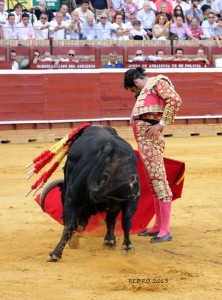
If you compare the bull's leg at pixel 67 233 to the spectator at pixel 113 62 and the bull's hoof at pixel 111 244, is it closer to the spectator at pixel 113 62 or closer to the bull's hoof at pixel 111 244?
the bull's hoof at pixel 111 244

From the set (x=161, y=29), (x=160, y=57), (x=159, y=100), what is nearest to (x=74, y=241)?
(x=159, y=100)

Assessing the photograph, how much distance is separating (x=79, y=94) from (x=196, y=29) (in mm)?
3017

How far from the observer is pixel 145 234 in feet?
21.6

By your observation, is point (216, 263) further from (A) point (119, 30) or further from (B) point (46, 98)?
(A) point (119, 30)

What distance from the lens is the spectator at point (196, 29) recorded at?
16.0 meters

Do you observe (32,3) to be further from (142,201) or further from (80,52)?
(142,201)

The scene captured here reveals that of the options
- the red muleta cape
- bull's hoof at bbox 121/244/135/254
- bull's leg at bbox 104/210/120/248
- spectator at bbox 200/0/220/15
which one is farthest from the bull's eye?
spectator at bbox 200/0/220/15

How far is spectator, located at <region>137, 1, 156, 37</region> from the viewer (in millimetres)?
15570

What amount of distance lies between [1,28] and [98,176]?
9406 mm

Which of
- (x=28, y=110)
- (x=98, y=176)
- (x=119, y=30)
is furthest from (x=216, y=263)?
(x=119, y=30)

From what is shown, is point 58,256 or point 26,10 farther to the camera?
point 26,10

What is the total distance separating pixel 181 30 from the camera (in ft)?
52.0

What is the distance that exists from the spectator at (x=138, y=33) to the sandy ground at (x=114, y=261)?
7062mm

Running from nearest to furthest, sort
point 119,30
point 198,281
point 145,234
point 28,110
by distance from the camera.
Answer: point 198,281, point 145,234, point 28,110, point 119,30
